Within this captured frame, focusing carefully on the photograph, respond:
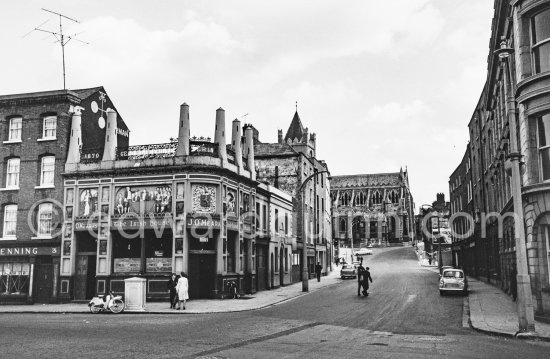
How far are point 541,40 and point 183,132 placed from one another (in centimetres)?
1813

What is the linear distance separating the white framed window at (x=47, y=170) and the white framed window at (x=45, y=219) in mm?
1405

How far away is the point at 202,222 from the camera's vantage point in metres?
28.1

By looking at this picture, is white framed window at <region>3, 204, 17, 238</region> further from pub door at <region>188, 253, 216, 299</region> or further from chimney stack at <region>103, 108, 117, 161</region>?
pub door at <region>188, 253, 216, 299</region>

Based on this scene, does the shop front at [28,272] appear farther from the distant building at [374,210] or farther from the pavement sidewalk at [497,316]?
the distant building at [374,210]

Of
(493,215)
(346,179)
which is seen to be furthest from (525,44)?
(346,179)

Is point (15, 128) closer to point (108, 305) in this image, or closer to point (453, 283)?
point (108, 305)

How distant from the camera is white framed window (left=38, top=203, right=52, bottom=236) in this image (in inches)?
1193

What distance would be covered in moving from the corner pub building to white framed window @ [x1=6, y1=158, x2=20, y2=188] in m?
3.48

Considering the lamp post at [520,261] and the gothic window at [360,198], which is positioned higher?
the gothic window at [360,198]

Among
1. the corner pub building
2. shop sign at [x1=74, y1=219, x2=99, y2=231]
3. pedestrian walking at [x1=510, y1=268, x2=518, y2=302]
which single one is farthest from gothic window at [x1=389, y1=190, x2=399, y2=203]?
shop sign at [x1=74, y1=219, x2=99, y2=231]

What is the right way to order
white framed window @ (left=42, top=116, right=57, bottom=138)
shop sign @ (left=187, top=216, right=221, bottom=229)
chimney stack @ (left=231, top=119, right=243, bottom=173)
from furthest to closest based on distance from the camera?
chimney stack @ (left=231, top=119, right=243, bottom=173) → white framed window @ (left=42, top=116, right=57, bottom=138) → shop sign @ (left=187, top=216, right=221, bottom=229)

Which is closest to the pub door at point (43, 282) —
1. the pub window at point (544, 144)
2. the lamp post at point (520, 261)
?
the lamp post at point (520, 261)

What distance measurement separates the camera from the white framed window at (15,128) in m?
31.7

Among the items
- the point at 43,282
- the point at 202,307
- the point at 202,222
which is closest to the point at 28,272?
the point at 43,282
